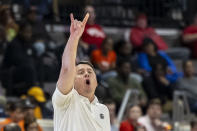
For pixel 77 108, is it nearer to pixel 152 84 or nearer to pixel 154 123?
pixel 154 123

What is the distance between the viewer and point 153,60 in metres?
16.5

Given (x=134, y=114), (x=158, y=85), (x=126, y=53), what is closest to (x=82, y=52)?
(x=126, y=53)

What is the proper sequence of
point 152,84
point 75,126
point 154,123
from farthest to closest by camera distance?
point 152,84 → point 154,123 → point 75,126

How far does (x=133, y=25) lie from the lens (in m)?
18.4

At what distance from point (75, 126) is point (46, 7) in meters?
10.5

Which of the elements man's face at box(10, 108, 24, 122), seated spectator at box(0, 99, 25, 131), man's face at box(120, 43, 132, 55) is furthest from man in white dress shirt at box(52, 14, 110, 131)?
man's face at box(120, 43, 132, 55)

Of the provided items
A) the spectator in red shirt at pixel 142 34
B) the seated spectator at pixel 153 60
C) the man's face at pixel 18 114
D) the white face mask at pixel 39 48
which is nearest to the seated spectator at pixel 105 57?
the seated spectator at pixel 153 60

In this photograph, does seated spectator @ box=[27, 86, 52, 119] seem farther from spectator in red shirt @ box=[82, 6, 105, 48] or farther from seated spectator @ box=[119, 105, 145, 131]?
spectator in red shirt @ box=[82, 6, 105, 48]

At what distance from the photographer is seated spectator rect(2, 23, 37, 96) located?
14.2 m

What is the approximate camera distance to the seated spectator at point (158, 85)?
51.5 ft

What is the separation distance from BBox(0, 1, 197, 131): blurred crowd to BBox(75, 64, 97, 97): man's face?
16.1ft

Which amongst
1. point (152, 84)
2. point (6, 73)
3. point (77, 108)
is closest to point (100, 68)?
point (152, 84)

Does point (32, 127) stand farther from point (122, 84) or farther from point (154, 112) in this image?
point (122, 84)

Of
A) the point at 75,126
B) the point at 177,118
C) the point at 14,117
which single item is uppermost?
the point at 75,126
